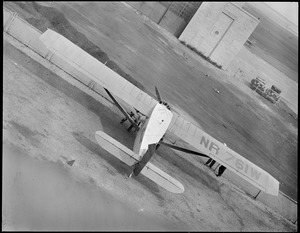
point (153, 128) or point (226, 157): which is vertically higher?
point (226, 157)

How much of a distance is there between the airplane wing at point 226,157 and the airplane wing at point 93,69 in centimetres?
227

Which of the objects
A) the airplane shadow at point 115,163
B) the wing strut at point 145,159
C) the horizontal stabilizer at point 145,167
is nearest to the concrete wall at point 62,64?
the airplane shadow at point 115,163

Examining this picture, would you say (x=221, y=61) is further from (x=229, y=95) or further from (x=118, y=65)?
(x=118, y=65)

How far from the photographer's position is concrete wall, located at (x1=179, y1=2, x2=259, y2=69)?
27531mm

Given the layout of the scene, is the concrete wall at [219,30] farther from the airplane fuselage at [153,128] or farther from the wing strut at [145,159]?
the wing strut at [145,159]

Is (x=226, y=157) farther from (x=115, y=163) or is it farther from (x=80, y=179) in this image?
(x=80, y=179)

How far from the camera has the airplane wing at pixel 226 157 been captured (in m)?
17.0

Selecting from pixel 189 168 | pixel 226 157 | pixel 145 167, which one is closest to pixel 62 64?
pixel 145 167

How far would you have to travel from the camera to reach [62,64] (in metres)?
20.1

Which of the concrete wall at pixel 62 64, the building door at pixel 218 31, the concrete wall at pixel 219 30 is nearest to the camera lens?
the concrete wall at pixel 62 64

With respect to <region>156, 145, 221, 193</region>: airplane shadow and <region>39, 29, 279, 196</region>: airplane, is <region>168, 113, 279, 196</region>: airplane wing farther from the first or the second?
<region>156, 145, 221, 193</region>: airplane shadow

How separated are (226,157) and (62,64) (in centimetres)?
1203

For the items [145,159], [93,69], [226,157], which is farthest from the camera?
[226,157]

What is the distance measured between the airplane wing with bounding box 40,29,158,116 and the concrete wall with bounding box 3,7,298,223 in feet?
10.7
